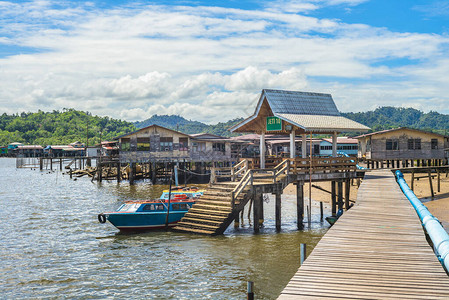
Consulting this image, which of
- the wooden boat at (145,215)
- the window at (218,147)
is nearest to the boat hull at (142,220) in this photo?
the wooden boat at (145,215)

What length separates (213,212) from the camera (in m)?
24.0

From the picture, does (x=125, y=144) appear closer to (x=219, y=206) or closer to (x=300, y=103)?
(x=300, y=103)

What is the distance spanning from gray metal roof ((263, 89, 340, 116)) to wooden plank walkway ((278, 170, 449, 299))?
13081 millimetres

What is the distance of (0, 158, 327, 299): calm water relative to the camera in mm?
16547

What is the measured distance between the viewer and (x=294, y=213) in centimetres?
3322

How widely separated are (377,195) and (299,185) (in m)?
5.95

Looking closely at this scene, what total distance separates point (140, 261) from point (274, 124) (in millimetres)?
12826

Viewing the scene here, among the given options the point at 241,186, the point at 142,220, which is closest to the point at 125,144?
the point at 142,220

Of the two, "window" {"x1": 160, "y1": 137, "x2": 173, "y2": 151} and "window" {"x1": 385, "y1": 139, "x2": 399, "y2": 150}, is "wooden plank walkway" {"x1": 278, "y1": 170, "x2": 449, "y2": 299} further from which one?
"window" {"x1": 160, "y1": 137, "x2": 173, "y2": 151}

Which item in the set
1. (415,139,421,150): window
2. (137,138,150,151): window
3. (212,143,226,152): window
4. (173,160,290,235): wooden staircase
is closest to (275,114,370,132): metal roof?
(173,160,290,235): wooden staircase

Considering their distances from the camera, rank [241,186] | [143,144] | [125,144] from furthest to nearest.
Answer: [125,144], [143,144], [241,186]

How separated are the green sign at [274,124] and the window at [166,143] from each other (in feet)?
105

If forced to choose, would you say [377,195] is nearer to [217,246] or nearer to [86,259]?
[217,246]

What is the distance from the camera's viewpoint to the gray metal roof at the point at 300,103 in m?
28.5
